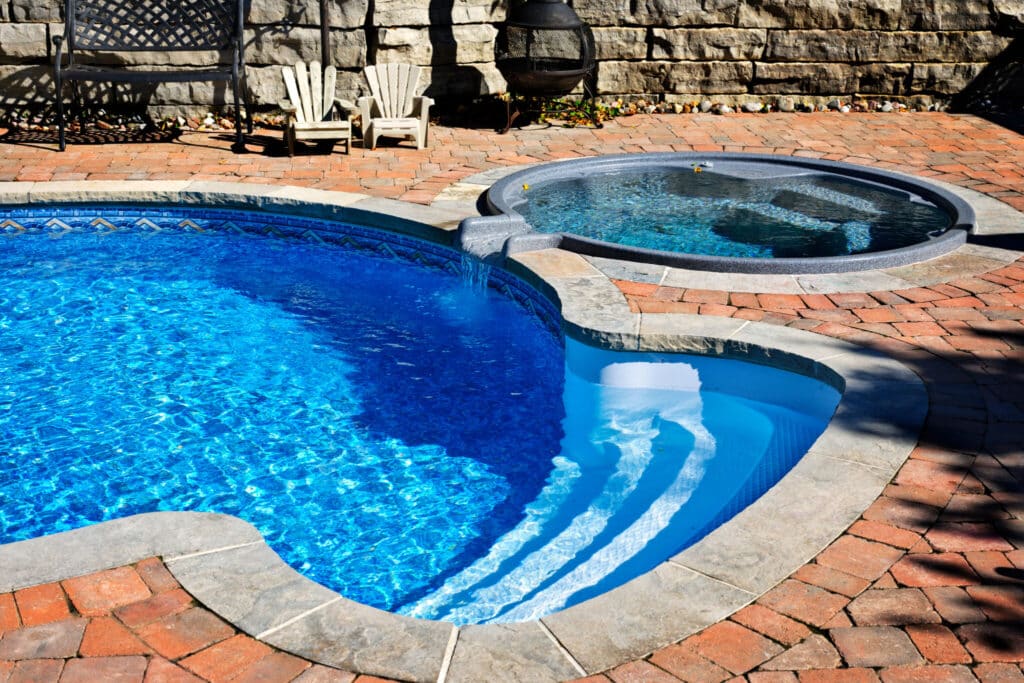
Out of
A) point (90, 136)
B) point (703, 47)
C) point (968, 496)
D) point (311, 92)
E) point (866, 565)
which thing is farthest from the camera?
point (703, 47)

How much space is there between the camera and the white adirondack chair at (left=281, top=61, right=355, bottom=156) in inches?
298

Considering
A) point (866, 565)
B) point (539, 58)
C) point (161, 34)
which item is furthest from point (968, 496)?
point (161, 34)

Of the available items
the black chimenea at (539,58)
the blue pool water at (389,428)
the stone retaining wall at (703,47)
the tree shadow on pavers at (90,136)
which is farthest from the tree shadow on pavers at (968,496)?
the tree shadow on pavers at (90,136)

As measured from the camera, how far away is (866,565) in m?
2.87

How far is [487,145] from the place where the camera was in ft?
26.9

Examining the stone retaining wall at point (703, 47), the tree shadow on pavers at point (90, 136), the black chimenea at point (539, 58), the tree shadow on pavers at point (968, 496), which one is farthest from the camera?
the stone retaining wall at point (703, 47)

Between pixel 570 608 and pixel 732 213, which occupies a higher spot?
pixel 732 213

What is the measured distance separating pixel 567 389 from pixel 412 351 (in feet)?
3.03

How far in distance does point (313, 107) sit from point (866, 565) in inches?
248

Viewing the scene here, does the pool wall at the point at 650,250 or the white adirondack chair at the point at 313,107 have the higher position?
the white adirondack chair at the point at 313,107

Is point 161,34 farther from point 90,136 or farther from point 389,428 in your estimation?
point 389,428

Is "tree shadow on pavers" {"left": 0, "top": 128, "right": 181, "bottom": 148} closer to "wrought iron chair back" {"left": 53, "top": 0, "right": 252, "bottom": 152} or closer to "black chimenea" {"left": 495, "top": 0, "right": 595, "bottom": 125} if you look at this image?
A: "wrought iron chair back" {"left": 53, "top": 0, "right": 252, "bottom": 152}

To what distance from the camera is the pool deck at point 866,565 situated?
247cm

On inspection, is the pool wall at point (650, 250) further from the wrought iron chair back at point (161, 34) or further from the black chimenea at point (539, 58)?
the wrought iron chair back at point (161, 34)
